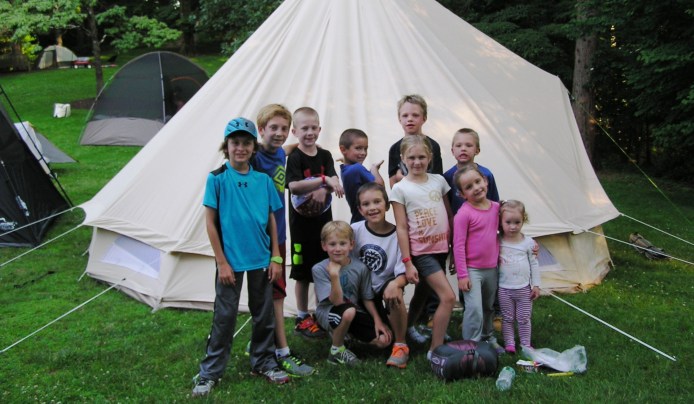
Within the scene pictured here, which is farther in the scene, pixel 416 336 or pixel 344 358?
pixel 416 336

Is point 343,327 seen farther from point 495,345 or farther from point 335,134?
point 335,134

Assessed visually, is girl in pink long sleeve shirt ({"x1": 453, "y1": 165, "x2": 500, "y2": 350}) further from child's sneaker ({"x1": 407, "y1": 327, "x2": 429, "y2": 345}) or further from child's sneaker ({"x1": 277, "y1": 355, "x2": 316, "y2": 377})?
child's sneaker ({"x1": 277, "y1": 355, "x2": 316, "y2": 377})

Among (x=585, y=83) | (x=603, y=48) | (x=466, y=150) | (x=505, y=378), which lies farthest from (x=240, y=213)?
(x=603, y=48)

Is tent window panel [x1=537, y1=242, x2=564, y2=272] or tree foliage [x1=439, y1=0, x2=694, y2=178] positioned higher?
tree foliage [x1=439, y1=0, x2=694, y2=178]

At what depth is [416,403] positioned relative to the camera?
136 inches

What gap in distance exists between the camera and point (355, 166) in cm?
438

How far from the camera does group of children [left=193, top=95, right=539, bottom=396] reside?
145 inches

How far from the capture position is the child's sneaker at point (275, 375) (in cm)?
374

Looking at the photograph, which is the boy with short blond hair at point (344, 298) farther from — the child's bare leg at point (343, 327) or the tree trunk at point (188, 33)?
the tree trunk at point (188, 33)

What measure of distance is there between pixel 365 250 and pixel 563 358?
132cm

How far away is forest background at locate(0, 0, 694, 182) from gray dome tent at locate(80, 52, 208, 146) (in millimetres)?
1470

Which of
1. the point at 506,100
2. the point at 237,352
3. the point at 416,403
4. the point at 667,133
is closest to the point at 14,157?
the point at 237,352

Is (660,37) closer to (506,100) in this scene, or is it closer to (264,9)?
(506,100)

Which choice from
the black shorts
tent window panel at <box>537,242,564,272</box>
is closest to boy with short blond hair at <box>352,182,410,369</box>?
the black shorts
